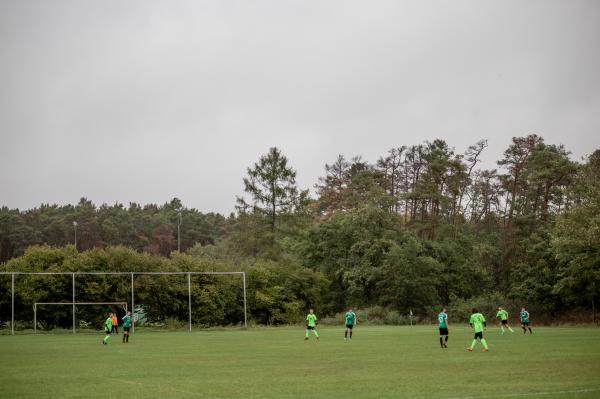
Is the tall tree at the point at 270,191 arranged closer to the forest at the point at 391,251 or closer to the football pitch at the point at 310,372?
the forest at the point at 391,251

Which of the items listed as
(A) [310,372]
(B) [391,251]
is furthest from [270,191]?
(A) [310,372]

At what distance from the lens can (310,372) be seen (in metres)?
21.5

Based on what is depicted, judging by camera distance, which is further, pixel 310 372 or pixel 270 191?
pixel 270 191

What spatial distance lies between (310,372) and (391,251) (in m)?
54.0

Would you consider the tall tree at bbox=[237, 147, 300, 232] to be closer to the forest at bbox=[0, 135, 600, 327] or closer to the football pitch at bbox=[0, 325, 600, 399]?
the forest at bbox=[0, 135, 600, 327]

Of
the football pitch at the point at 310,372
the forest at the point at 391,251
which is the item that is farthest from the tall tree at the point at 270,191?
the football pitch at the point at 310,372

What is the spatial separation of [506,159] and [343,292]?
1007 inches

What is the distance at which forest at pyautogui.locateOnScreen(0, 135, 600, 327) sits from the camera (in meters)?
58.3

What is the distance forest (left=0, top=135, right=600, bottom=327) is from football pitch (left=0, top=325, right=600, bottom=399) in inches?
1030

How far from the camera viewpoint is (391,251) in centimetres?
7456

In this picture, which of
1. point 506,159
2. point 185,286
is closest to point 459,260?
point 506,159

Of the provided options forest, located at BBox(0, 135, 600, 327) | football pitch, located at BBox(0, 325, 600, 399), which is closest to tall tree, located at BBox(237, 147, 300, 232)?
forest, located at BBox(0, 135, 600, 327)

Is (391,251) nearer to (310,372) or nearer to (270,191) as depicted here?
(270,191)

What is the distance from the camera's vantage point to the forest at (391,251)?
5831 centimetres
